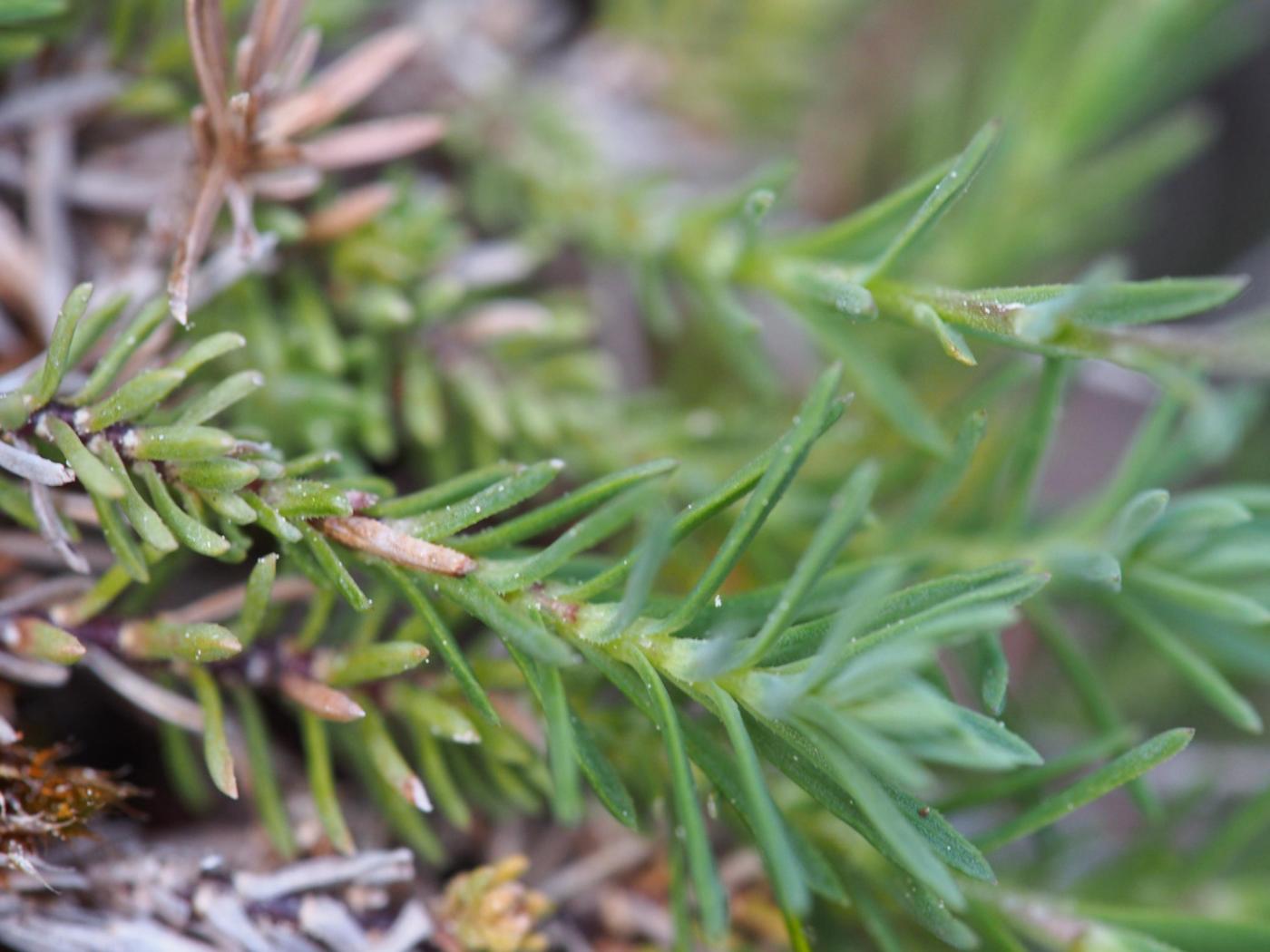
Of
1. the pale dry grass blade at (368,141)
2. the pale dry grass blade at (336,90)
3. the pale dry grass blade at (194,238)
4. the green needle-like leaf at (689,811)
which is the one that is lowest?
the green needle-like leaf at (689,811)

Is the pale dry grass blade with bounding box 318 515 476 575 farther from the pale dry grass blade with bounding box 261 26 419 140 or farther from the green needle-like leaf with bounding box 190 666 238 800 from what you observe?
the pale dry grass blade with bounding box 261 26 419 140

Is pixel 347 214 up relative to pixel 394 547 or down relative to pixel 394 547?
up

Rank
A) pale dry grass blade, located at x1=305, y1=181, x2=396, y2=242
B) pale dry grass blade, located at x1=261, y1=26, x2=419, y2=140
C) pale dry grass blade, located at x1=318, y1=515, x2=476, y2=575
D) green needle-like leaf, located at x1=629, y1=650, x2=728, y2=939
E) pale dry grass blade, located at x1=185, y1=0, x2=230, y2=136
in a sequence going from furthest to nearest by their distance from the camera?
1. pale dry grass blade, located at x1=305, y1=181, x2=396, y2=242
2. pale dry grass blade, located at x1=261, y1=26, x2=419, y2=140
3. pale dry grass blade, located at x1=185, y1=0, x2=230, y2=136
4. pale dry grass blade, located at x1=318, y1=515, x2=476, y2=575
5. green needle-like leaf, located at x1=629, y1=650, x2=728, y2=939

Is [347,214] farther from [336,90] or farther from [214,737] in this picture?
[214,737]

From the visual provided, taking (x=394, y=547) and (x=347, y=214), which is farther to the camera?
(x=347, y=214)

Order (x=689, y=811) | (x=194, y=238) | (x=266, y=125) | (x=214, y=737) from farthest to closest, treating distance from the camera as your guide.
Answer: (x=266, y=125) < (x=194, y=238) < (x=214, y=737) < (x=689, y=811)

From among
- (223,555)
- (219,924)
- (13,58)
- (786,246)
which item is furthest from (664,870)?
(13,58)

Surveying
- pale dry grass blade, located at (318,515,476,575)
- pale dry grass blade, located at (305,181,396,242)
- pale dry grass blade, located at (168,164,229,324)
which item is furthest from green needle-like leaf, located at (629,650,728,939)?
pale dry grass blade, located at (305,181,396,242)

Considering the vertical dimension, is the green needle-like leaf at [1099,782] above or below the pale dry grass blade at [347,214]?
below

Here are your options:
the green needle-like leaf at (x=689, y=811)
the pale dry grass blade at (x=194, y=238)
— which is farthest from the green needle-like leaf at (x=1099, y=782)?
the pale dry grass blade at (x=194, y=238)

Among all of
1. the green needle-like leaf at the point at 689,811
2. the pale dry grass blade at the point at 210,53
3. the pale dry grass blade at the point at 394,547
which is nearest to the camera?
the green needle-like leaf at the point at 689,811

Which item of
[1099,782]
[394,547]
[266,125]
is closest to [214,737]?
[394,547]

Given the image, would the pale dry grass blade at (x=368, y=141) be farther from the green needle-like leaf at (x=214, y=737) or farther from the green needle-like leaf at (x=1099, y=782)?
the green needle-like leaf at (x=1099, y=782)
